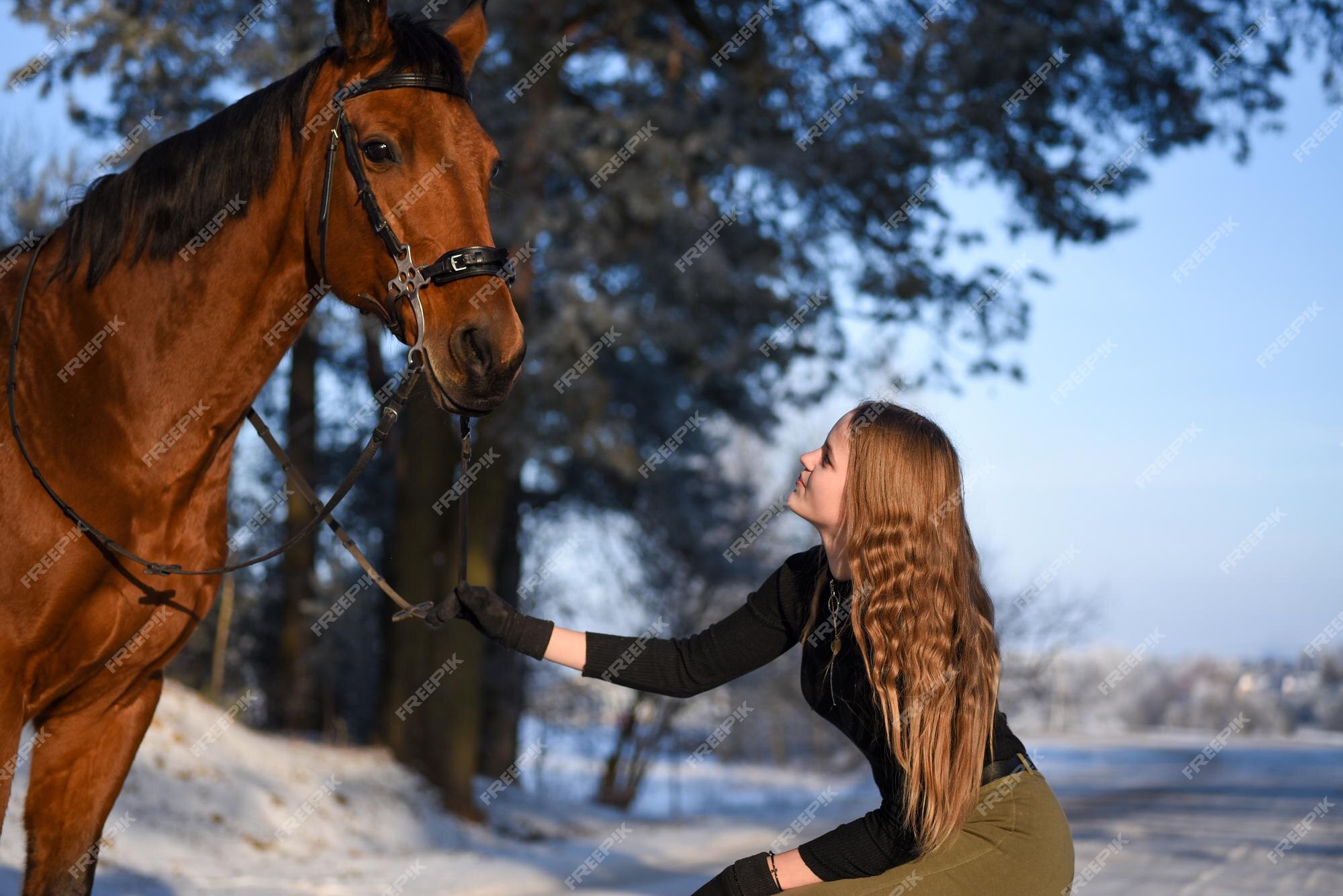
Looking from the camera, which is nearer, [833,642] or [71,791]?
[833,642]

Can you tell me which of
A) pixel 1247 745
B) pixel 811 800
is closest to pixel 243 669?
pixel 811 800

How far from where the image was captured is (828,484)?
8.71ft

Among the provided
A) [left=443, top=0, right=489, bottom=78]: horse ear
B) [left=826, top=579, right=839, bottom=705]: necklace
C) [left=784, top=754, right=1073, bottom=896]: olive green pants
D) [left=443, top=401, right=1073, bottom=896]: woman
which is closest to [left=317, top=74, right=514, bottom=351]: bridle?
[left=443, top=0, right=489, bottom=78]: horse ear

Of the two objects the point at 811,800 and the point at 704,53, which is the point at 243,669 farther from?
the point at 704,53

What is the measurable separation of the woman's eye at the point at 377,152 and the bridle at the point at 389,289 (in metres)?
0.02

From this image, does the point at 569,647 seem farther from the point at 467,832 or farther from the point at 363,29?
the point at 467,832

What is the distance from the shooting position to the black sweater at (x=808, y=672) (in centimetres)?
240

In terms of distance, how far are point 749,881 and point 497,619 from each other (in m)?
0.84

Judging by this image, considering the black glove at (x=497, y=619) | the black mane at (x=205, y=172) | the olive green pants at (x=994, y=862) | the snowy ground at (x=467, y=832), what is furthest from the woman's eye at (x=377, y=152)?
the snowy ground at (x=467, y=832)

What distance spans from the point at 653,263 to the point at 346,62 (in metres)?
6.08

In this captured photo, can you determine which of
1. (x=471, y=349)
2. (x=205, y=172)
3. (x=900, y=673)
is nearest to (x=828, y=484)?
(x=900, y=673)

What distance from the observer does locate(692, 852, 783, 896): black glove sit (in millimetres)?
2406

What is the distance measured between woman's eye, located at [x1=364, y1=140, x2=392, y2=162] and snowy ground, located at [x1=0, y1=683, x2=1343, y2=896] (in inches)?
176

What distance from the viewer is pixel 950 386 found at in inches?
379
